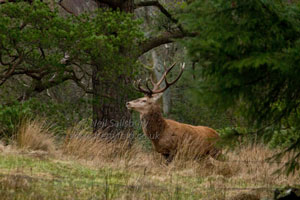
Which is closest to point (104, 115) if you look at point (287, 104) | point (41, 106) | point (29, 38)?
point (41, 106)

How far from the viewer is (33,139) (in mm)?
10492

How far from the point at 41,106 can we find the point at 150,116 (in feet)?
9.36

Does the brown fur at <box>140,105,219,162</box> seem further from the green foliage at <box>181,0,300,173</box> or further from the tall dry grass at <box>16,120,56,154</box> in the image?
the green foliage at <box>181,0,300,173</box>

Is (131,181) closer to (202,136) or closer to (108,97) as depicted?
(202,136)

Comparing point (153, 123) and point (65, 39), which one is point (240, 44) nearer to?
point (153, 123)

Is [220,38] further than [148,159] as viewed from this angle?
No

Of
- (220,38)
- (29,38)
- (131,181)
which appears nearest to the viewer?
(220,38)

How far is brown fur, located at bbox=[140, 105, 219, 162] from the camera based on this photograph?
1020 centimetres

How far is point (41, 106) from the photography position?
1190cm

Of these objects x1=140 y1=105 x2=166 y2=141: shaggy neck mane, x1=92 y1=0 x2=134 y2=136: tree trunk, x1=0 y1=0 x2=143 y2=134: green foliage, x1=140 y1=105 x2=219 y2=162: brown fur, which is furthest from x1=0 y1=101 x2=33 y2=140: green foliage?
x1=140 y1=105 x2=219 y2=162: brown fur

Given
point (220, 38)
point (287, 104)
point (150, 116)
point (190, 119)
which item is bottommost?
point (190, 119)

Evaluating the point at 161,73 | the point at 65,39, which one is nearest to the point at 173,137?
the point at 65,39

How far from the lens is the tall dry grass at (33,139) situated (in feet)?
34.3

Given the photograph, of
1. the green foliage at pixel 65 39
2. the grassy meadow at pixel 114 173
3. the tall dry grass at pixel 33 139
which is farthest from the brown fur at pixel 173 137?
the tall dry grass at pixel 33 139
